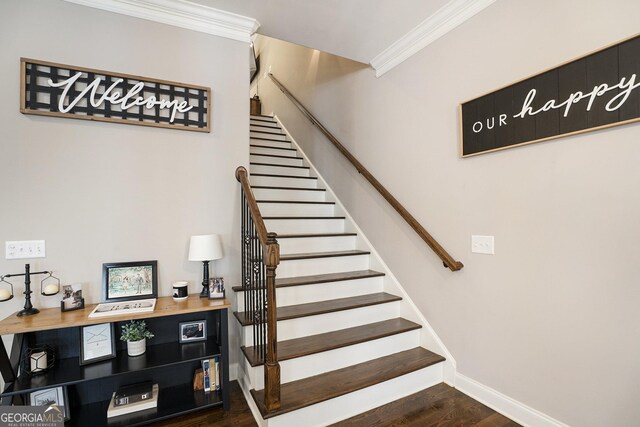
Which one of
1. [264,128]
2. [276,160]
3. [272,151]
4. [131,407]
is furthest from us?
[264,128]

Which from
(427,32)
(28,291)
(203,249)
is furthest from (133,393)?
(427,32)

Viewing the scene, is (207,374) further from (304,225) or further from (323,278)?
(304,225)

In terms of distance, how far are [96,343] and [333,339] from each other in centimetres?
152

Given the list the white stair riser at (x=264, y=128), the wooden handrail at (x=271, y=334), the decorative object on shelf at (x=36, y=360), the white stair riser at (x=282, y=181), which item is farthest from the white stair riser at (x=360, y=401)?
the white stair riser at (x=264, y=128)

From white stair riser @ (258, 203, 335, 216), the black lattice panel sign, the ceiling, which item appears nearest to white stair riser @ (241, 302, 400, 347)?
white stair riser @ (258, 203, 335, 216)

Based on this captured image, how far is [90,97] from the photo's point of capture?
2.04m

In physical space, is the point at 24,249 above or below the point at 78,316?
above

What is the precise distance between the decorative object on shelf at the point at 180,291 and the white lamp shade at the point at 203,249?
0.21 meters

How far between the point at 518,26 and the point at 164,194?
2.56 metres

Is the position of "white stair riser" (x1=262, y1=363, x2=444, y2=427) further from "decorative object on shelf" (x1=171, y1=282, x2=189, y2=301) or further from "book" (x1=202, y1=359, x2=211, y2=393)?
"decorative object on shelf" (x1=171, y1=282, x2=189, y2=301)

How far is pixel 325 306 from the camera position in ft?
8.16

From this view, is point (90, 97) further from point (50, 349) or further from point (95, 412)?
point (95, 412)

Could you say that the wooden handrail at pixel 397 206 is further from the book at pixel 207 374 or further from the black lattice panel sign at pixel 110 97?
the book at pixel 207 374

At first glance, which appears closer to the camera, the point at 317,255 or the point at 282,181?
the point at 317,255
